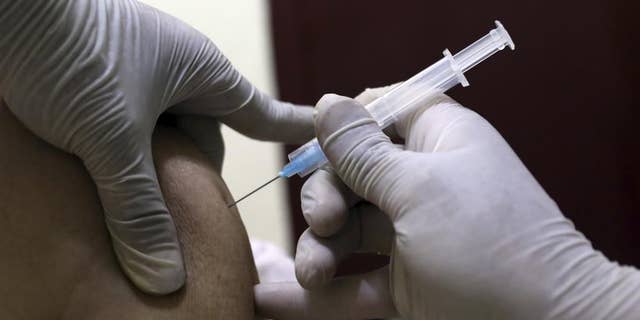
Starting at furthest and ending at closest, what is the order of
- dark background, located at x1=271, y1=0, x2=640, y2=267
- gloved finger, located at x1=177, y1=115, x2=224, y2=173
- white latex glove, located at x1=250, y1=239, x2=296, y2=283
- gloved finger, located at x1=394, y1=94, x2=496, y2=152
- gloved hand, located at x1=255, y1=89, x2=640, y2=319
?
1. dark background, located at x1=271, y1=0, x2=640, y2=267
2. white latex glove, located at x1=250, y1=239, x2=296, y2=283
3. gloved finger, located at x1=177, y1=115, x2=224, y2=173
4. gloved finger, located at x1=394, y1=94, x2=496, y2=152
5. gloved hand, located at x1=255, y1=89, x2=640, y2=319

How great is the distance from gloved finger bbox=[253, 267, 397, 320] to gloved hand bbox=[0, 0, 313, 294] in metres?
0.15

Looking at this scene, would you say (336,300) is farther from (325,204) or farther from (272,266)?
(272,266)

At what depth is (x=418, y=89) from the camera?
860 mm

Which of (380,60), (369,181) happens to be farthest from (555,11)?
(369,181)

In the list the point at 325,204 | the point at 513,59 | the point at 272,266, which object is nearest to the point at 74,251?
the point at 325,204

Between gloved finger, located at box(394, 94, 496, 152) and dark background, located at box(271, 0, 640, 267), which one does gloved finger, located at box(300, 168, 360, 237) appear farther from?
dark background, located at box(271, 0, 640, 267)

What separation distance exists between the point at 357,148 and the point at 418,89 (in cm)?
16

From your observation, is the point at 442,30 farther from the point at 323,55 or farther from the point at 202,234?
the point at 202,234

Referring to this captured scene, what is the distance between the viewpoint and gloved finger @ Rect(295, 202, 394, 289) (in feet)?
2.62

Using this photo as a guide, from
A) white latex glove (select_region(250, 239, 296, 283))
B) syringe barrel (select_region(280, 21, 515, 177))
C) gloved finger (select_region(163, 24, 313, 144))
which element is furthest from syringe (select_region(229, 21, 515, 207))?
white latex glove (select_region(250, 239, 296, 283))

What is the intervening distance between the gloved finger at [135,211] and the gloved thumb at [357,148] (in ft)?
0.74

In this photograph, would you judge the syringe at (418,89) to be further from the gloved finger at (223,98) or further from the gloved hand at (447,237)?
the gloved finger at (223,98)

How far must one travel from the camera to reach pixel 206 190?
34.4 inches

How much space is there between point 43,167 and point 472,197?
0.52 m
